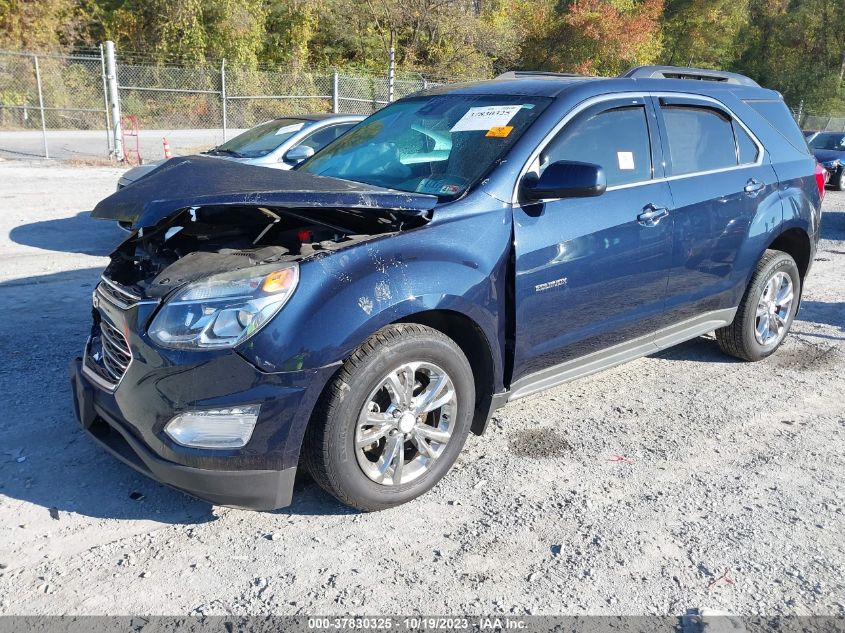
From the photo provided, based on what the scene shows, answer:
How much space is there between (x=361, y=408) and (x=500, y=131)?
5.54ft

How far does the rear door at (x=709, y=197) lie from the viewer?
429cm

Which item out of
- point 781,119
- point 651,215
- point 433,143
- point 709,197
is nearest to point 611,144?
point 651,215

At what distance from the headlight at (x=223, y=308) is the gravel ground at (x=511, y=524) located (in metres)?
0.89

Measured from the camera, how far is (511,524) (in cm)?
321

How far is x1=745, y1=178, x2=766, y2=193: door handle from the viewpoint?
15.4 feet

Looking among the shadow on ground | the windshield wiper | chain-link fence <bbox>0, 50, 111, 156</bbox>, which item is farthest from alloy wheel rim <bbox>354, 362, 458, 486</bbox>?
chain-link fence <bbox>0, 50, 111, 156</bbox>

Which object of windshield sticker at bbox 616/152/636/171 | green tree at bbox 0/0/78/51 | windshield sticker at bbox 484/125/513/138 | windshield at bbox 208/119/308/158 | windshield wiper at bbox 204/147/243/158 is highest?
green tree at bbox 0/0/78/51

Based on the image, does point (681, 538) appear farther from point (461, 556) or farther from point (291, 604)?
point (291, 604)

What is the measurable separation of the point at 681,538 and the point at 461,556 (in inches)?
38.8

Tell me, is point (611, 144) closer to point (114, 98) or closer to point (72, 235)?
point (72, 235)

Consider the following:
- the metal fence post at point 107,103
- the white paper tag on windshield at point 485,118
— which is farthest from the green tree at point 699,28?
the white paper tag on windshield at point 485,118

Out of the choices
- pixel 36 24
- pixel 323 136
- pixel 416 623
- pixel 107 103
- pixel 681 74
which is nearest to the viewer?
pixel 416 623

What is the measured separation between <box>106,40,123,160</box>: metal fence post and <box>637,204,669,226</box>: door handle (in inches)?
622

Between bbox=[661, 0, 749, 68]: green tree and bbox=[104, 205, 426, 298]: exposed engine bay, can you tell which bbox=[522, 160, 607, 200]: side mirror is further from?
bbox=[661, 0, 749, 68]: green tree
